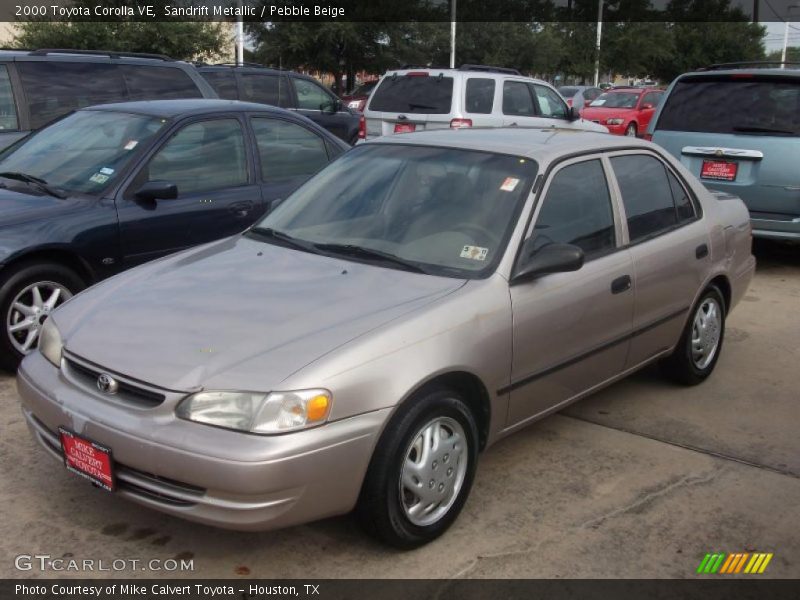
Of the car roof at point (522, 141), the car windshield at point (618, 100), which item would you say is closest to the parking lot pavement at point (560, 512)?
the car roof at point (522, 141)

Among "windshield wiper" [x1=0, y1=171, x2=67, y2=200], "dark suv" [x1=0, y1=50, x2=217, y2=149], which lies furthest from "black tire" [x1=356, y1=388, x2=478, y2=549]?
"dark suv" [x1=0, y1=50, x2=217, y2=149]

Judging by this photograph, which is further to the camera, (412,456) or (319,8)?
(319,8)

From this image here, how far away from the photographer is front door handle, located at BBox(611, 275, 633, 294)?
13.9 feet

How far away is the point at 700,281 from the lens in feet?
16.5

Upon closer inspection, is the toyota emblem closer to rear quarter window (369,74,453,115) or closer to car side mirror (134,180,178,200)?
car side mirror (134,180,178,200)

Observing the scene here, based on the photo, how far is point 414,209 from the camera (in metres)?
4.09

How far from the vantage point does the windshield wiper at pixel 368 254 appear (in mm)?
3771

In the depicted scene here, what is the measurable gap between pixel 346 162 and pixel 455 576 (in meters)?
2.37

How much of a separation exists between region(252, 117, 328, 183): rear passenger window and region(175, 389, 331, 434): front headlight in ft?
11.5

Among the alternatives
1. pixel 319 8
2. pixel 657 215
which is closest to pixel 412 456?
pixel 657 215

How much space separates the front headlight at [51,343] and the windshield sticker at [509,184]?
2.06 meters

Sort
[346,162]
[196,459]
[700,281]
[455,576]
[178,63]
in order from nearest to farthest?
[196,459]
[455,576]
[346,162]
[700,281]
[178,63]

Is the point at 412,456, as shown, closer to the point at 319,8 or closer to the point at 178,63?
the point at 178,63

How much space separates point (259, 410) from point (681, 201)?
3213 mm
